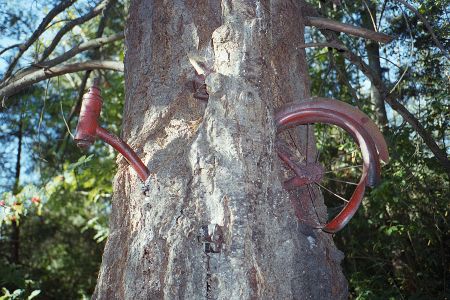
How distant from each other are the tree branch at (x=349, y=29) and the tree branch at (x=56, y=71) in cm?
113

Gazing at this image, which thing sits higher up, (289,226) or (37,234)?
(37,234)

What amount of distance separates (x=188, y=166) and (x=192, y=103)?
0.41 metres

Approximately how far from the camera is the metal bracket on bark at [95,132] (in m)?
2.20

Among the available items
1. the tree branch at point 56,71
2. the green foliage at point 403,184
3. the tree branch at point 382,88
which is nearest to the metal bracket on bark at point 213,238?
the tree branch at point 56,71

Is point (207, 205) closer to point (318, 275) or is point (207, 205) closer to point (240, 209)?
point (240, 209)

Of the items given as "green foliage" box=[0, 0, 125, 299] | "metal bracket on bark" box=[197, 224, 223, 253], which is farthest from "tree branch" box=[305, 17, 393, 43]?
"green foliage" box=[0, 0, 125, 299]

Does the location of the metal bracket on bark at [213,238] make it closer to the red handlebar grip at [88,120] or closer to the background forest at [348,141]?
the red handlebar grip at [88,120]

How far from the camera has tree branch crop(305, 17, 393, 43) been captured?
108 inches

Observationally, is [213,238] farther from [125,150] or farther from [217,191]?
[125,150]

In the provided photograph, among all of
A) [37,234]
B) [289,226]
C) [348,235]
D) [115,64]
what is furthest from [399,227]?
[37,234]

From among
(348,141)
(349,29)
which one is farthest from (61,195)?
(349,29)

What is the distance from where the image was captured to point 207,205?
1979 mm

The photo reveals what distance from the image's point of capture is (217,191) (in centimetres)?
194

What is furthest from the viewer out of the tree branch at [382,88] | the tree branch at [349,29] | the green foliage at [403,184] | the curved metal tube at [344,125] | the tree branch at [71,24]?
the green foliage at [403,184]
